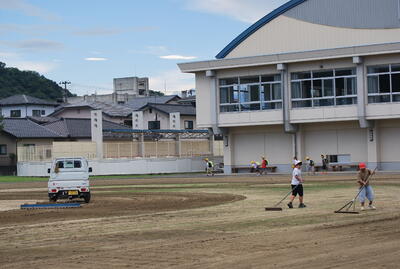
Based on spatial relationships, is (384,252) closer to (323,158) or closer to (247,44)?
(323,158)

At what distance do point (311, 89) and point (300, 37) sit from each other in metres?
4.92

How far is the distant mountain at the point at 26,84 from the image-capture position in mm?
147500

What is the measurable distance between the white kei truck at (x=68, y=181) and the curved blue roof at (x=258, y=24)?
32.7 m

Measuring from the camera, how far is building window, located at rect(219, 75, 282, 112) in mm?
60250

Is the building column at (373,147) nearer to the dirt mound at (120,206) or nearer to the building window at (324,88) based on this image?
the building window at (324,88)

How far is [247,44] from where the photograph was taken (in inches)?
2501

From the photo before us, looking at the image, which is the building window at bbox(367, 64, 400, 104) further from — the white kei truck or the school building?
the white kei truck

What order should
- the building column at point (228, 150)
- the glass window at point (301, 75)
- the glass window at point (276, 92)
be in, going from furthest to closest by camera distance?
the building column at point (228, 150), the glass window at point (276, 92), the glass window at point (301, 75)

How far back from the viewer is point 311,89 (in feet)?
193

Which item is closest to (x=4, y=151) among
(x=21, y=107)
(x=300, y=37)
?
(x=300, y=37)

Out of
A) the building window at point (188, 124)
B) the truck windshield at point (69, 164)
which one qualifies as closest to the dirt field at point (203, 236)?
the truck windshield at point (69, 164)

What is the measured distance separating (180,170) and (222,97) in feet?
35.7

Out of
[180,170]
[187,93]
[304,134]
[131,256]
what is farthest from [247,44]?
[187,93]

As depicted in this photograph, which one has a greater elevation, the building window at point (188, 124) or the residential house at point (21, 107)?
the residential house at point (21, 107)
